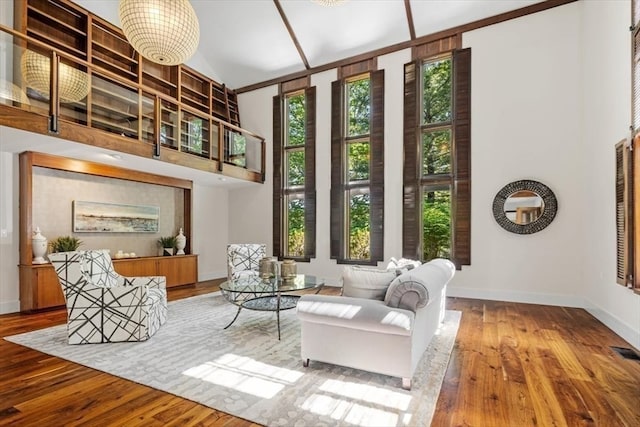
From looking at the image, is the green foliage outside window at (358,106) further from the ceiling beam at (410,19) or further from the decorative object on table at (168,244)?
the decorative object on table at (168,244)

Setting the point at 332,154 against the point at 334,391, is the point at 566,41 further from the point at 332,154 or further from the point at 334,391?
the point at 334,391

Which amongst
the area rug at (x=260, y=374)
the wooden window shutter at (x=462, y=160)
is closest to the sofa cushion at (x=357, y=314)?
the area rug at (x=260, y=374)

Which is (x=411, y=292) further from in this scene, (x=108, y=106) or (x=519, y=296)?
(x=108, y=106)

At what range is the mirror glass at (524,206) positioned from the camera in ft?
17.3

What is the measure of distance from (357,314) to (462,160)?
4403 mm

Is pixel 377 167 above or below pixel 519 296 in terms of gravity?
above

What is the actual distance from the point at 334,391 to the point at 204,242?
6.18 m

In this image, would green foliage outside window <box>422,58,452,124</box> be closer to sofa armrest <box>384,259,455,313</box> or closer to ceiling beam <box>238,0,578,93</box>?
ceiling beam <box>238,0,578,93</box>

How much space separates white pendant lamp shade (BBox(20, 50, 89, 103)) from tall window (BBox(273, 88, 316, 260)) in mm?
4013

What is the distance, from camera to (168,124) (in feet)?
18.7

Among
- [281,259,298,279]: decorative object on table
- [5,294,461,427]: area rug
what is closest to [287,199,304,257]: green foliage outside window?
[281,259,298,279]: decorative object on table

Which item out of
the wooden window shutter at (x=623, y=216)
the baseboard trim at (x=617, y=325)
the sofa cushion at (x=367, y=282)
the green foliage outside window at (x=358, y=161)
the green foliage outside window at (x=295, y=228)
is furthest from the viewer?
the green foliage outside window at (x=295, y=228)

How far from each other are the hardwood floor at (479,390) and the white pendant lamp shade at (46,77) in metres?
2.95

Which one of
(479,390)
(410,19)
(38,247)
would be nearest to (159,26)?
A: (479,390)
